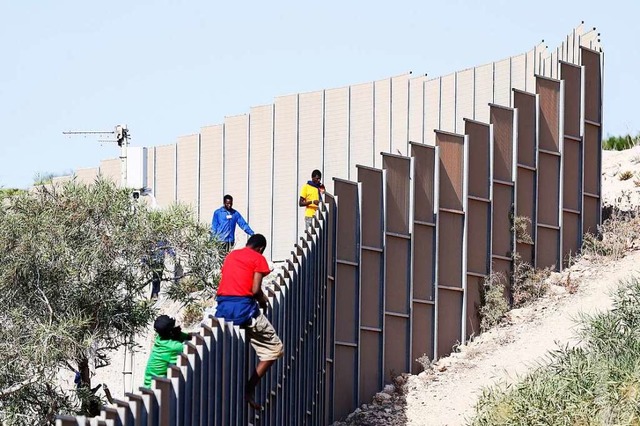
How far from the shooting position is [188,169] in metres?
30.7

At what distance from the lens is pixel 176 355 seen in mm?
12805

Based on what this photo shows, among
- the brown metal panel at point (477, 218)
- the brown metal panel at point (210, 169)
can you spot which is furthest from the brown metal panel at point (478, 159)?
the brown metal panel at point (210, 169)

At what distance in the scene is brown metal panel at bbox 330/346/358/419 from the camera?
71.0 feet

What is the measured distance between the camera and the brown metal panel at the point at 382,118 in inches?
1169

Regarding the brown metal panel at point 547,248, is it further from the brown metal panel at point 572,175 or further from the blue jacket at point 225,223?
the blue jacket at point 225,223

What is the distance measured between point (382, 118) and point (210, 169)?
3.61 m

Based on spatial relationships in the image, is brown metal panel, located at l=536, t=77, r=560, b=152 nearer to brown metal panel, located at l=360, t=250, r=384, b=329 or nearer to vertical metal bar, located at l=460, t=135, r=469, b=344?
vertical metal bar, located at l=460, t=135, r=469, b=344

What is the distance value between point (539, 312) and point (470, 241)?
1.54m

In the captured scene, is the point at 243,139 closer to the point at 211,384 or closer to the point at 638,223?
the point at 638,223

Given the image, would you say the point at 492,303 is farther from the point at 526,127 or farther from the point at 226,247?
the point at 226,247

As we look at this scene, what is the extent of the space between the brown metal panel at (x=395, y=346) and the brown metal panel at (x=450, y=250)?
3.47 ft

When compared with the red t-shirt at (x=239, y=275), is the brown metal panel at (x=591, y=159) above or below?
above

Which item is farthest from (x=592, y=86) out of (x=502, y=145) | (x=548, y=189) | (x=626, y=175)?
(x=626, y=175)

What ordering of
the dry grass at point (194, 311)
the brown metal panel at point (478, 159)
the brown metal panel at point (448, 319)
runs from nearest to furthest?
1. the brown metal panel at point (448, 319)
2. the brown metal panel at point (478, 159)
3. the dry grass at point (194, 311)
